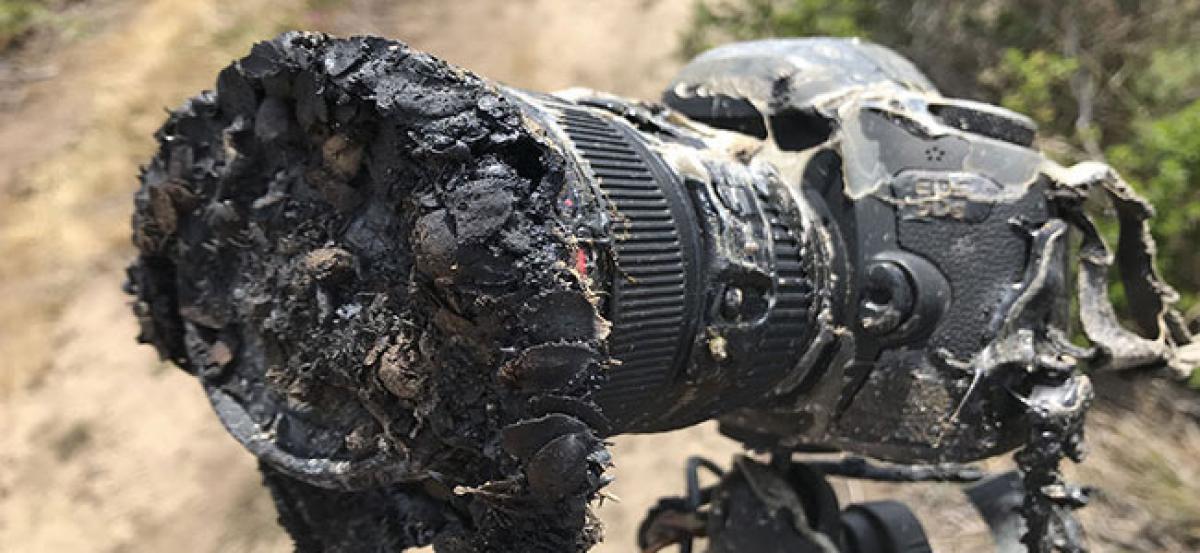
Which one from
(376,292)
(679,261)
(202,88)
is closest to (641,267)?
(679,261)

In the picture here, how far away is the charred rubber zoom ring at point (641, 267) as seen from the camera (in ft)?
2.11

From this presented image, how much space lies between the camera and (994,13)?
223 centimetres

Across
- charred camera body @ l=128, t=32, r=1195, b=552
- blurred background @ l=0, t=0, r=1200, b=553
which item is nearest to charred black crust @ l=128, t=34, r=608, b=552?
charred camera body @ l=128, t=32, r=1195, b=552

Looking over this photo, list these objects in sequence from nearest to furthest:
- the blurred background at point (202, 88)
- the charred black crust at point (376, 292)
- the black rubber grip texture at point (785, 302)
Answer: the charred black crust at point (376, 292) < the black rubber grip texture at point (785, 302) < the blurred background at point (202, 88)

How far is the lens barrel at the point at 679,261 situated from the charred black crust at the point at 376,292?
0.05 metres

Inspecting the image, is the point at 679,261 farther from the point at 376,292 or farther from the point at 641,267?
the point at 376,292

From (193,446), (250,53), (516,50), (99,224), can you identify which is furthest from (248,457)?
(250,53)

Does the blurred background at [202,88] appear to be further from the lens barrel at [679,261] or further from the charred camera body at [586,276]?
the lens barrel at [679,261]

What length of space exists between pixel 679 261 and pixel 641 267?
0.04 m

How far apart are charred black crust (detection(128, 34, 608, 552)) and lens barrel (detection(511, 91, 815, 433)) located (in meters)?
0.05

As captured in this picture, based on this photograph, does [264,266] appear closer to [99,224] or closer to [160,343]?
[160,343]

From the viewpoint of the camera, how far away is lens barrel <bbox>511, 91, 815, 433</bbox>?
64 centimetres

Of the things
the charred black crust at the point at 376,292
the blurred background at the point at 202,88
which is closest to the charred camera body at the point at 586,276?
the charred black crust at the point at 376,292

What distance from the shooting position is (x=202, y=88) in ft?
8.03
